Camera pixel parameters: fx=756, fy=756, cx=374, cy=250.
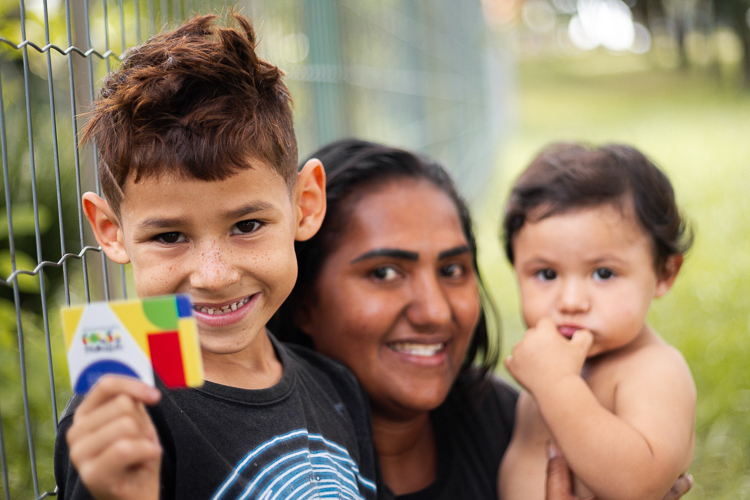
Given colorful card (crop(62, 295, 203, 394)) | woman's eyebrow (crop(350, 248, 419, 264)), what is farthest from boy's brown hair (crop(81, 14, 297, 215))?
woman's eyebrow (crop(350, 248, 419, 264))

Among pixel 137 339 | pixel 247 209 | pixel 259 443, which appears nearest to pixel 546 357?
pixel 259 443

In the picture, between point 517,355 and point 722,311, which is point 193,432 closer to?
point 517,355

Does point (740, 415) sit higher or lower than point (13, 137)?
lower

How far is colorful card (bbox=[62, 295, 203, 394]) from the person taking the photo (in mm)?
1052

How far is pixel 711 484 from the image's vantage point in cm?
302

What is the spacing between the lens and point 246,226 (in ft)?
4.73

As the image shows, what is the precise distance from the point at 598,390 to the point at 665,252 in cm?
44

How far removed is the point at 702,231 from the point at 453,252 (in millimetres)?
5746

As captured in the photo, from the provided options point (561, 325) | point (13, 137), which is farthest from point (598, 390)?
point (13, 137)

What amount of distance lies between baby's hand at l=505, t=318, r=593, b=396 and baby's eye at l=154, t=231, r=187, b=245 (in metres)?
1.02

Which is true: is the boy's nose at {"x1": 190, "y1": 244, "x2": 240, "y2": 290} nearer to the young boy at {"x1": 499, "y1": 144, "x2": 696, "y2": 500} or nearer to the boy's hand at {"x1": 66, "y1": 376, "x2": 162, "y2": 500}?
the boy's hand at {"x1": 66, "y1": 376, "x2": 162, "y2": 500}

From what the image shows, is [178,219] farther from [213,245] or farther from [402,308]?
[402,308]

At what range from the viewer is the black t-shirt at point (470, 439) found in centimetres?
213

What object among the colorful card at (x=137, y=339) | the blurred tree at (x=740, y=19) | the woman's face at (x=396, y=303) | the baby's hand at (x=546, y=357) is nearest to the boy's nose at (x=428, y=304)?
the woman's face at (x=396, y=303)
